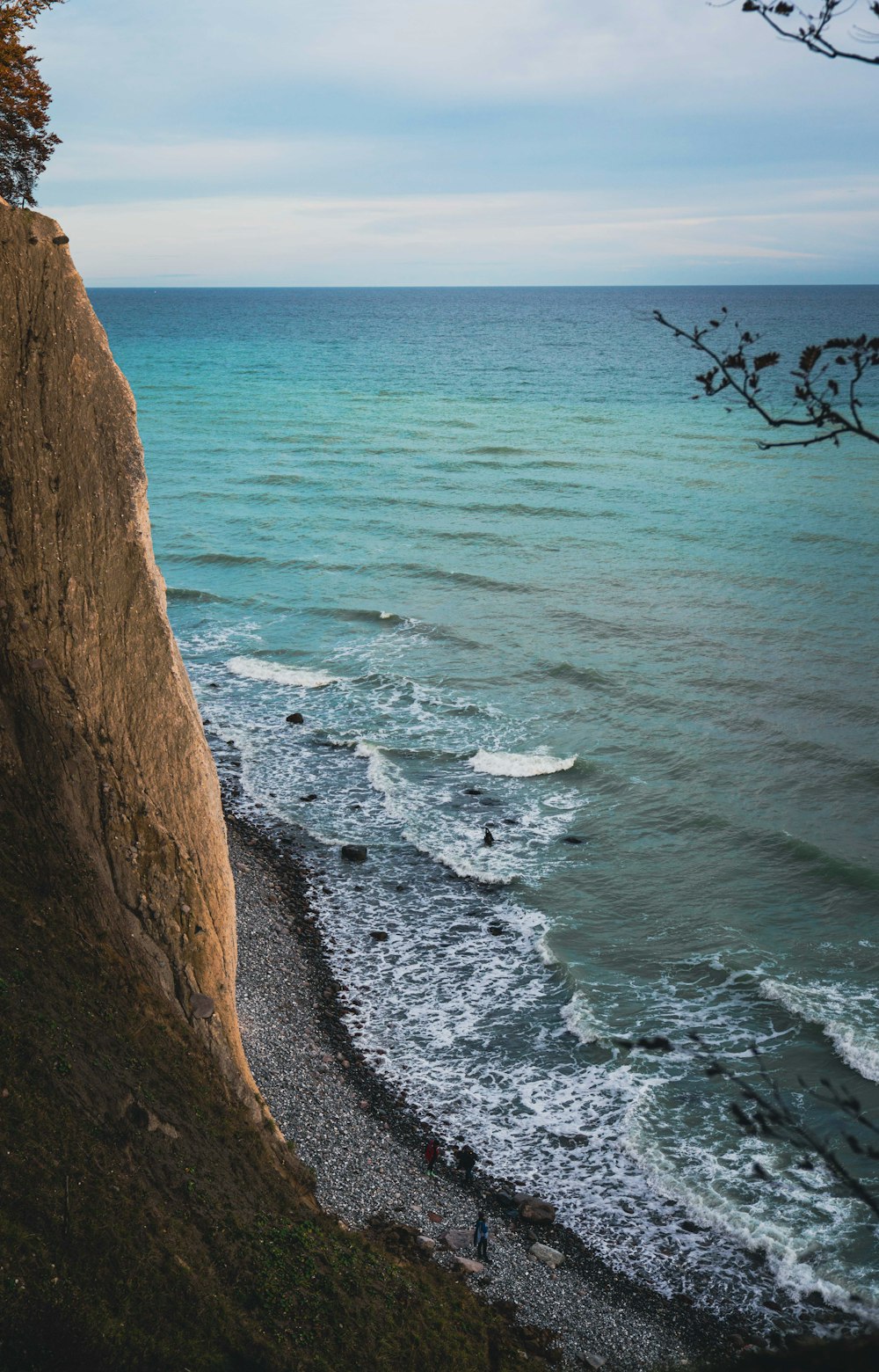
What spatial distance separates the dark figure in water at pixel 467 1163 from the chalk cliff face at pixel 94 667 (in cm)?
432

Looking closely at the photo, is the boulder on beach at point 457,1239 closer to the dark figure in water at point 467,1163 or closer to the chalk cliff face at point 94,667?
the dark figure in water at point 467,1163

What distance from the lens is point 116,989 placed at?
37.0 feet

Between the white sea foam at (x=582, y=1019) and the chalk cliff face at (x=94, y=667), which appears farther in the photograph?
the white sea foam at (x=582, y=1019)

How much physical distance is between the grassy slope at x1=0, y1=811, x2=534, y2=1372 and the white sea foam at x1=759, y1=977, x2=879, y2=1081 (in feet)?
27.3

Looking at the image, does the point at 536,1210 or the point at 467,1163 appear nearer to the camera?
the point at 536,1210

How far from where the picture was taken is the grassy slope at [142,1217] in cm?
870

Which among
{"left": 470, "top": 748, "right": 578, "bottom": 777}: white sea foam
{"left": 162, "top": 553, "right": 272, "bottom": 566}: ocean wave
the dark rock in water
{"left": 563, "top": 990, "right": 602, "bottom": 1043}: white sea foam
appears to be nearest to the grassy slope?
the dark rock in water

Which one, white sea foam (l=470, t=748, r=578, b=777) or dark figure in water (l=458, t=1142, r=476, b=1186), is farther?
white sea foam (l=470, t=748, r=578, b=777)

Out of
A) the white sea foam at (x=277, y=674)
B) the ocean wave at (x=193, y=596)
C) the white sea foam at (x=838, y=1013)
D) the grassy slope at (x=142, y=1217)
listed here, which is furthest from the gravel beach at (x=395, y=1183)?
the ocean wave at (x=193, y=596)

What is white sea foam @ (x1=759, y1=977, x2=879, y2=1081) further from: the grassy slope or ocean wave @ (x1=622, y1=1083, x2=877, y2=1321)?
the grassy slope

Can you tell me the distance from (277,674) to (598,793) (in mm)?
13683

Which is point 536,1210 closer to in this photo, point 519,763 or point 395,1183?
point 395,1183

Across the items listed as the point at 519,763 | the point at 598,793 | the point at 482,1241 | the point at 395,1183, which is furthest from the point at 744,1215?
the point at 519,763

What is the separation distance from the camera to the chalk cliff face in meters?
11.7
